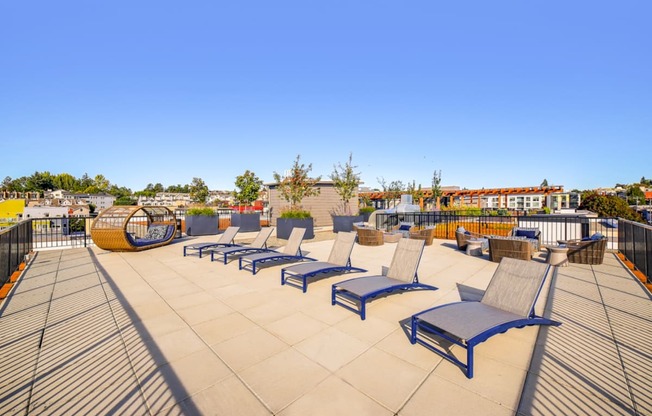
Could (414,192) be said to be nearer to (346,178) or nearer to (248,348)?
(346,178)

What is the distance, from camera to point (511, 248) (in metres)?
7.43

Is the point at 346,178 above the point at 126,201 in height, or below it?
above

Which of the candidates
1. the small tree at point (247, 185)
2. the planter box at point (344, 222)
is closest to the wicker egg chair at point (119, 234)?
the planter box at point (344, 222)

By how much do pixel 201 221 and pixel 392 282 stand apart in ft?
42.7

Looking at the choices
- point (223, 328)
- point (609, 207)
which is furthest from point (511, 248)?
point (609, 207)

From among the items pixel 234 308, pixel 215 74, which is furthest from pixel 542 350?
pixel 215 74

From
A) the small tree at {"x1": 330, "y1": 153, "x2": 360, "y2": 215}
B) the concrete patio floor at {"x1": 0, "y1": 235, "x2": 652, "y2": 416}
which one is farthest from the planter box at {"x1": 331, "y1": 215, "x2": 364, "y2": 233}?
the concrete patio floor at {"x1": 0, "y1": 235, "x2": 652, "y2": 416}

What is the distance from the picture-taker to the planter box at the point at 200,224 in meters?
15.0

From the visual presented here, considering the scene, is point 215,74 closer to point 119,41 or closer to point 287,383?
point 119,41

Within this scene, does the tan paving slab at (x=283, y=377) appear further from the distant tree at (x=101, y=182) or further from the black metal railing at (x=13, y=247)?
the distant tree at (x=101, y=182)

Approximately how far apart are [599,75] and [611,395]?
2246cm

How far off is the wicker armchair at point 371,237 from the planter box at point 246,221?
829 centimetres

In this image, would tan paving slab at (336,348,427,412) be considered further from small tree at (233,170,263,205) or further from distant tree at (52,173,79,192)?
distant tree at (52,173,79,192)

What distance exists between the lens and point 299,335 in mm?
3602
